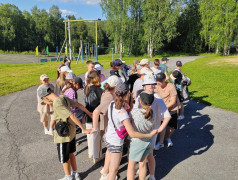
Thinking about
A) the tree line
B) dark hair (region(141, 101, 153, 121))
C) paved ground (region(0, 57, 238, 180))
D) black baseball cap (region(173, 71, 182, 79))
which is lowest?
paved ground (region(0, 57, 238, 180))

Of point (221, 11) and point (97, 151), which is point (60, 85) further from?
point (221, 11)

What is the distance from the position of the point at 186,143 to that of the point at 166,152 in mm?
764

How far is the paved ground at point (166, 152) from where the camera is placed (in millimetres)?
3660

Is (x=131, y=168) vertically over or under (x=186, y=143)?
over

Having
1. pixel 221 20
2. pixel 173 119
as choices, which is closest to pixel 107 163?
pixel 173 119

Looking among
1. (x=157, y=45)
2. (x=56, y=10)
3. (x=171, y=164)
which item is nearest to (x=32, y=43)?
(x=56, y=10)

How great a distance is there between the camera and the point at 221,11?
114 ft

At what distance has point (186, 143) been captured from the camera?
4820mm

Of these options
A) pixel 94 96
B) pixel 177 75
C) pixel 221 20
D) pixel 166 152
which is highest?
pixel 221 20

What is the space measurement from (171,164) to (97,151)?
5.42 ft

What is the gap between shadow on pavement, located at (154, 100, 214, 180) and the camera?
398 centimetres

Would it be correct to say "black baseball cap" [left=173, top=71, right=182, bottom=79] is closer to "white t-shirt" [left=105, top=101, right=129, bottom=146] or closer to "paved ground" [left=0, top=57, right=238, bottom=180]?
Answer: "paved ground" [left=0, top=57, right=238, bottom=180]

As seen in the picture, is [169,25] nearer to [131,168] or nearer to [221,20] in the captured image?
[221,20]

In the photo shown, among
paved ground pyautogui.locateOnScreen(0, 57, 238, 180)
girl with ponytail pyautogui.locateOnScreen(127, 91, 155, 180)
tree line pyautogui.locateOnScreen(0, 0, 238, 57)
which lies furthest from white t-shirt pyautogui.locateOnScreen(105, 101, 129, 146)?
tree line pyautogui.locateOnScreen(0, 0, 238, 57)
